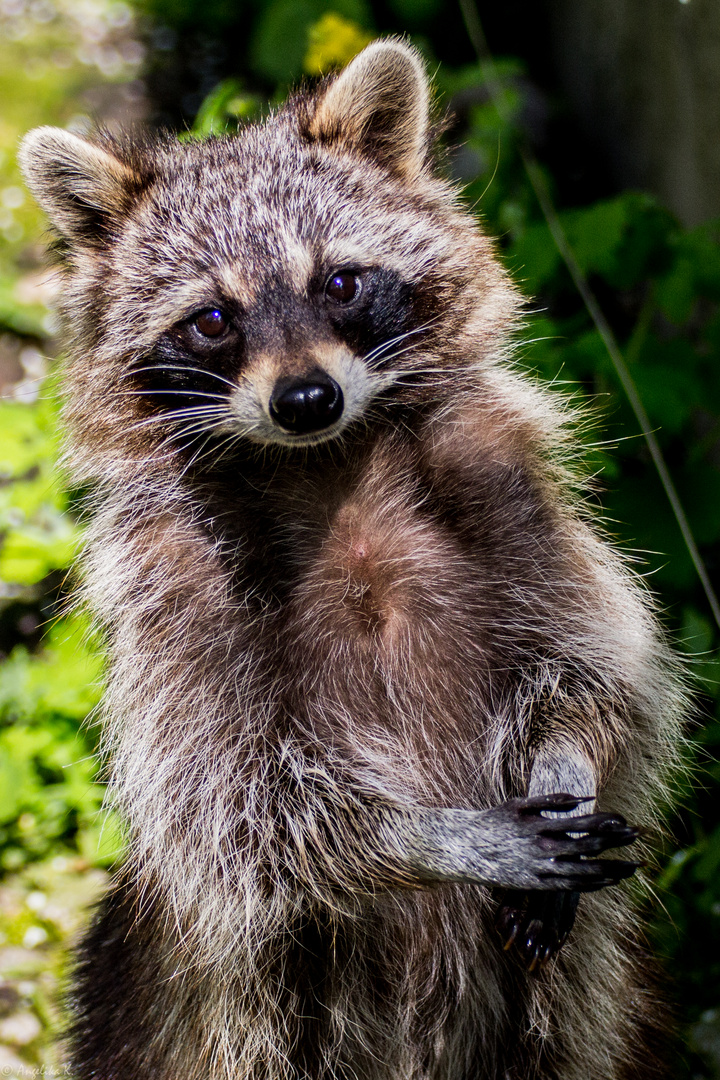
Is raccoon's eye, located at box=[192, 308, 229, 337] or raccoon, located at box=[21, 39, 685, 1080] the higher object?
raccoon's eye, located at box=[192, 308, 229, 337]

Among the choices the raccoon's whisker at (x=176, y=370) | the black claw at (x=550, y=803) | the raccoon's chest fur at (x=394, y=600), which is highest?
the raccoon's whisker at (x=176, y=370)

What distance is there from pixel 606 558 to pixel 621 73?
419 cm

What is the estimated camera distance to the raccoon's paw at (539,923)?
7.55 feet

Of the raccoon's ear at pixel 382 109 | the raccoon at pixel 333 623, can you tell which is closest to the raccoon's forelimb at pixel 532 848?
the raccoon at pixel 333 623

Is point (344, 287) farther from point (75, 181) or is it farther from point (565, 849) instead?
point (565, 849)

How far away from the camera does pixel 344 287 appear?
98.0 inches

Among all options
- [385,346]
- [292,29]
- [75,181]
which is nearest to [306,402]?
[385,346]

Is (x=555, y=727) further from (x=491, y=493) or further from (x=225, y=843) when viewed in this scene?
(x=225, y=843)

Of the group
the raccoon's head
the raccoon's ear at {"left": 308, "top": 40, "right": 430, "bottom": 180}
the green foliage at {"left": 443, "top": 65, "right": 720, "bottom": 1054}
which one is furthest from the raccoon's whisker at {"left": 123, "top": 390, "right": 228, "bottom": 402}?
the green foliage at {"left": 443, "top": 65, "right": 720, "bottom": 1054}

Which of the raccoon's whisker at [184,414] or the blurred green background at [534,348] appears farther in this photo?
the blurred green background at [534,348]

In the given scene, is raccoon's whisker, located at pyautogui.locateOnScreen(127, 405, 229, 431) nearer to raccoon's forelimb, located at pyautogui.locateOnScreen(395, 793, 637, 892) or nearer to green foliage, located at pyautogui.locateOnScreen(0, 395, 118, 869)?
raccoon's forelimb, located at pyautogui.locateOnScreen(395, 793, 637, 892)

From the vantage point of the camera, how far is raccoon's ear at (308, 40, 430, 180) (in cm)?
→ 267

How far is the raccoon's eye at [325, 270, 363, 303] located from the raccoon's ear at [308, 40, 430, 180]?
0.45 meters

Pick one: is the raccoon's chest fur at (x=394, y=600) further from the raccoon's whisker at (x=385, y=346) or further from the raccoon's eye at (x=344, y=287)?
the raccoon's eye at (x=344, y=287)
